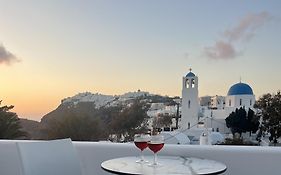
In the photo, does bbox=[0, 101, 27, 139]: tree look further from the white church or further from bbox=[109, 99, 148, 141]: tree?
the white church

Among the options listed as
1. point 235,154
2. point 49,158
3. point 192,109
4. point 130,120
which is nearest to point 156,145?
point 49,158

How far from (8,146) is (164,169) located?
176 cm

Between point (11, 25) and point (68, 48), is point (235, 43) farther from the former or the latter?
point (11, 25)

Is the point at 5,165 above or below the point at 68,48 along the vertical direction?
below

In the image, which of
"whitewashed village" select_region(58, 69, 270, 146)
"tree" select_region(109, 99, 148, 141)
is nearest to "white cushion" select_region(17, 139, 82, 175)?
"whitewashed village" select_region(58, 69, 270, 146)

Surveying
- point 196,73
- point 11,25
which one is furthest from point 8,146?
point 196,73

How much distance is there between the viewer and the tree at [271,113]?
1580 cm

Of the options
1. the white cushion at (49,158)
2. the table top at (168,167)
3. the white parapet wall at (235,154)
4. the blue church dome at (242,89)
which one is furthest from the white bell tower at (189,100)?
the table top at (168,167)

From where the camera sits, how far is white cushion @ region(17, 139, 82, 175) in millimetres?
2164

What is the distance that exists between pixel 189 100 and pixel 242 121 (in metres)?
6.29

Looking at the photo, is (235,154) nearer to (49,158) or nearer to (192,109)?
(49,158)

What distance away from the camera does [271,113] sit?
57.4ft

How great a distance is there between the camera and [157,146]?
2.02 metres

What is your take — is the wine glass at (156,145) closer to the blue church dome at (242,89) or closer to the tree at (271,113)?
the tree at (271,113)
